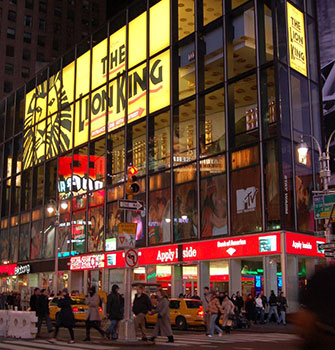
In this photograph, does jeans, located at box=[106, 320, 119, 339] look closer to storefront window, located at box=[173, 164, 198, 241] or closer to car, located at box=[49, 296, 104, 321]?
car, located at box=[49, 296, 104, 321]

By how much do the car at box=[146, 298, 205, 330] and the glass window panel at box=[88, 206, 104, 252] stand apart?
1530cm

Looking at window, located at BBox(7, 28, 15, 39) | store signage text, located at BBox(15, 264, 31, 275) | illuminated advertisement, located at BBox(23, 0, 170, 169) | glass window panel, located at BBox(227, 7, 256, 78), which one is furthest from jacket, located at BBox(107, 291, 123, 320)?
window, located at BBox(7, 28, 15, 39)

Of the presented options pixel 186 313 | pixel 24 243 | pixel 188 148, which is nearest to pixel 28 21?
pixel 24 243

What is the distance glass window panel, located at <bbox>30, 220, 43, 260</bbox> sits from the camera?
46.7 meters

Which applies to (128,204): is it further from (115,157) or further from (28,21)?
→ (28,21)

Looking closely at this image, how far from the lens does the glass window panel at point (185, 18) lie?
35031 millimetres

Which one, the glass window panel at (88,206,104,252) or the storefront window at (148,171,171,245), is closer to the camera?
the storefront window at (148,171,171,245)

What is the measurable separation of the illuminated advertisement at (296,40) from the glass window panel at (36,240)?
26377 mm

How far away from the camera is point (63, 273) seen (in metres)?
A: 43.2

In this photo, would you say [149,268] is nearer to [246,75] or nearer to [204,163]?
[204,163]

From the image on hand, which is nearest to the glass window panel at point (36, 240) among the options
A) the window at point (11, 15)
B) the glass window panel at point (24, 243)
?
the glass window panel at point (24, 243)

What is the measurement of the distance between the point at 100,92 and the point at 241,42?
1436 centimetres

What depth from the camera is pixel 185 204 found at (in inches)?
1312

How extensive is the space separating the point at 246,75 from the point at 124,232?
1618cm
